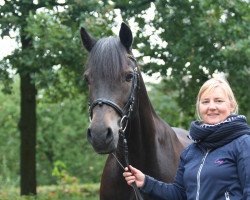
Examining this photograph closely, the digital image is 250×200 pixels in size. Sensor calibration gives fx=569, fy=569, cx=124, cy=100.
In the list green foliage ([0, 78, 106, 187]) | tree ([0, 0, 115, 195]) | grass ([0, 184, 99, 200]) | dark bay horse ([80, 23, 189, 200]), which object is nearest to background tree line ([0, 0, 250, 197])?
tree ([0, 0, 115, 195])

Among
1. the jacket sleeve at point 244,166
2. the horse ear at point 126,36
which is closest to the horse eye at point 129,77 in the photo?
the horse ear at point 126,36

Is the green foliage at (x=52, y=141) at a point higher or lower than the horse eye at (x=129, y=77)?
lower

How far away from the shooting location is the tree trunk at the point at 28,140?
10.6 m

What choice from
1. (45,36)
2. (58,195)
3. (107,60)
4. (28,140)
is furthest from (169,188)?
(58,195)

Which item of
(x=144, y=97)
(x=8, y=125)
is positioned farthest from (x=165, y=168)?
(x=8, y=125)

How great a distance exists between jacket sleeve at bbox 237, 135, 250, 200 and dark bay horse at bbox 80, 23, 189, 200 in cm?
91

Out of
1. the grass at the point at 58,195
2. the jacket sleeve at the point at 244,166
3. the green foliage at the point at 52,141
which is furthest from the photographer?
the green foliage at the point at 52,141

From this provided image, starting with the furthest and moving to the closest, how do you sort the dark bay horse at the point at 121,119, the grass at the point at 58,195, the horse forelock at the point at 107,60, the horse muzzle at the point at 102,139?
the grass at the point at 58,195 < the horse forelock at the point at 107,60 < the dark bay horse at the point at 121,119 < the horse muzzle at the point at 102,139

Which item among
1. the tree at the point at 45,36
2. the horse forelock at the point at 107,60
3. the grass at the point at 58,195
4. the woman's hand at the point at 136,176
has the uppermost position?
the tree at the point at 45,36

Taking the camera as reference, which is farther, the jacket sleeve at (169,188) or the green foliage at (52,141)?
the green foliage at (52,141)

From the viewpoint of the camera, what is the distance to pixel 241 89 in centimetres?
846

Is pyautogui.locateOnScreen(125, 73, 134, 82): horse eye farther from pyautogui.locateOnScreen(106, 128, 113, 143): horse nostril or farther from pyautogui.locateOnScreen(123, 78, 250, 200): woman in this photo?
pyautogui.locateOnScreen(123, 78, 250, 200): woman

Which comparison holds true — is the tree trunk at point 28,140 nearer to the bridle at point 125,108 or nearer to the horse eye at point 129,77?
the bridle at point 125,108

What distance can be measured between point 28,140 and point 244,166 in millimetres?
8106
